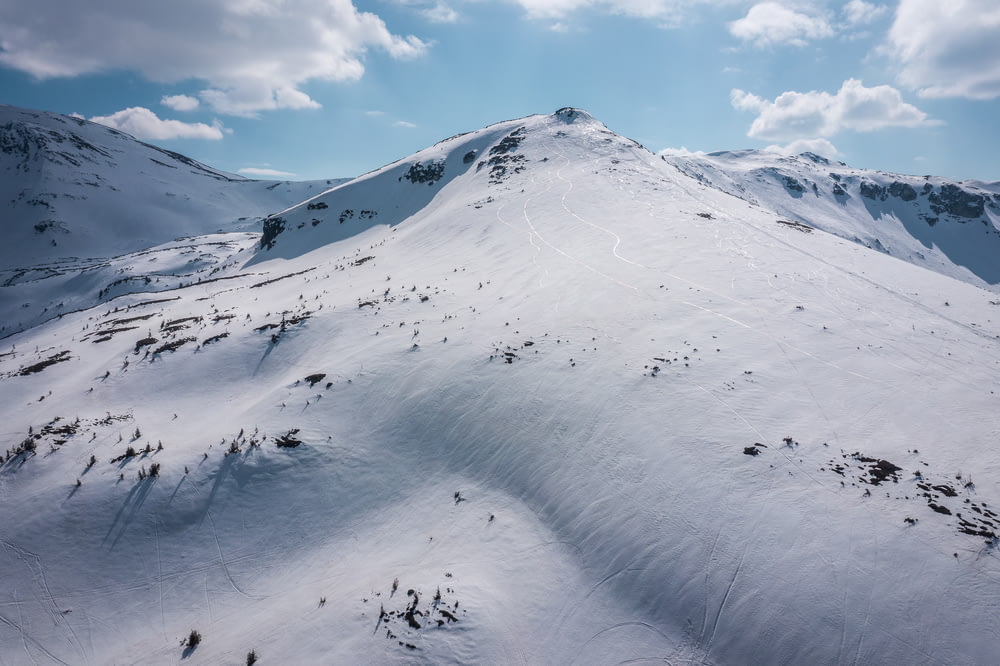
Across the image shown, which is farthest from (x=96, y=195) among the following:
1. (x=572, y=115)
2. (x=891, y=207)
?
(x=891, y=207)

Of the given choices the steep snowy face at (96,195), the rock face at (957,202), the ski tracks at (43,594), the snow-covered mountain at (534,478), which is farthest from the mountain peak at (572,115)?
the rock face at (957,202)

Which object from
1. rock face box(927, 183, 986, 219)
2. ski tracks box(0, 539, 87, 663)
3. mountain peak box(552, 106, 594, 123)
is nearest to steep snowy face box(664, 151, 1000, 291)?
rock face box(927, 183, 986, 219)

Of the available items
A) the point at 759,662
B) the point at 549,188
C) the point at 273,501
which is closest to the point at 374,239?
the point at 549,188

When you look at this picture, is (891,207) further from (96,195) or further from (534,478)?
(96,195)

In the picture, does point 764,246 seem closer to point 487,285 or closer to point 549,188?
point 487,285

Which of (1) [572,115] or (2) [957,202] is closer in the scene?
(1) [572,115]
